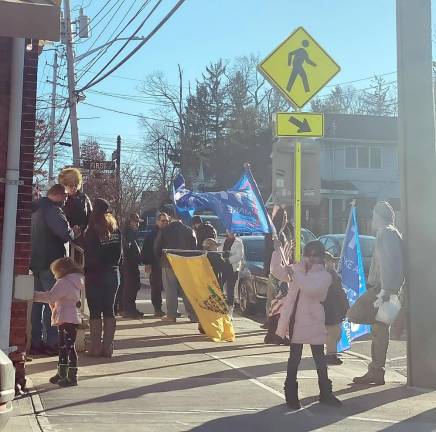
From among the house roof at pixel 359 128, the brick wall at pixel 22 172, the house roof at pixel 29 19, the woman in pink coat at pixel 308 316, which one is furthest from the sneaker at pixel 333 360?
the house roof at pixel 359 128

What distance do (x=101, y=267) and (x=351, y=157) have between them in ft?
111

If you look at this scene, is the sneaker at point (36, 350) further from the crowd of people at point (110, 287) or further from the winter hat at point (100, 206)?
the winter hat at point (100, 206)

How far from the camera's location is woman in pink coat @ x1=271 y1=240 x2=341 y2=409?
20.4 ft

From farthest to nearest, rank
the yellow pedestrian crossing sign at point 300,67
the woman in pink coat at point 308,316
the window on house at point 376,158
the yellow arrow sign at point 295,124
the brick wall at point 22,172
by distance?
the window on house at point 376,158 < the yellow pedestrian crossing sign at point 300,67 < the yellow arrow sign at point 295,124 < the woman in pink coat at point 308,316 < the brick wall at point 22,172

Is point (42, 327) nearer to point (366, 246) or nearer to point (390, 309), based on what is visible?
point (390, 309)

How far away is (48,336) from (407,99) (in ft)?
15.8

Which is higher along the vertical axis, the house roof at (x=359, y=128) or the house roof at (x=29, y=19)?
the house roof at (x=359, y=128)

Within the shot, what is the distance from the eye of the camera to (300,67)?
29.0ft

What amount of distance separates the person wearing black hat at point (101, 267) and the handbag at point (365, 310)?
104 inches

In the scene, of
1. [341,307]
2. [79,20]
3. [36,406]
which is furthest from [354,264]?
[79,20]

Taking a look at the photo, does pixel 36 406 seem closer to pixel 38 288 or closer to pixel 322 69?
pixel 38 288

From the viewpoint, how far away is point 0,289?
588 cm

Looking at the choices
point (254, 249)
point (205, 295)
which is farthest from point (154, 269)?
point (254, 249)

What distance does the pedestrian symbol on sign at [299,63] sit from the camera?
8.82m
